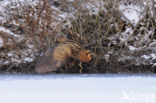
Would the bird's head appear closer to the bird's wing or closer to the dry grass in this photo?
the dry grass

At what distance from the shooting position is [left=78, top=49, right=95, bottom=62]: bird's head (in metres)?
5.00

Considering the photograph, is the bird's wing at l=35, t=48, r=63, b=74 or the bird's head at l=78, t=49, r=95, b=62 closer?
the bird's wing at l=35, t=48, r=63, b=74

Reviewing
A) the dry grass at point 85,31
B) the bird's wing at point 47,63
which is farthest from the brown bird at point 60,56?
the dry grass at point 85,31

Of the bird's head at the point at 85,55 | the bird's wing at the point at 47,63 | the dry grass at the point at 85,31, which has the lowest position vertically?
the bird's wing at the point at 47,63

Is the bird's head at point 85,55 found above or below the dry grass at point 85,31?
below

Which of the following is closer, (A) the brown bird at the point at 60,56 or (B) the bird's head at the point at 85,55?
(A) the brown bird at the point at 60,56

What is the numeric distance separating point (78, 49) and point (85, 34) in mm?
310

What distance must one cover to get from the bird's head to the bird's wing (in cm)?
36

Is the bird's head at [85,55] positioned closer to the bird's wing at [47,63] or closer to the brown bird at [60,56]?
the brown bird at [60,56]

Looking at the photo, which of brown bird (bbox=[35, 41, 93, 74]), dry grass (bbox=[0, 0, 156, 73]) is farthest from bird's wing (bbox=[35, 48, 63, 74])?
dry grass (bbox=[0, 0, 156, 73])

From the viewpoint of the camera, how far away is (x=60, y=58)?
4.96 m

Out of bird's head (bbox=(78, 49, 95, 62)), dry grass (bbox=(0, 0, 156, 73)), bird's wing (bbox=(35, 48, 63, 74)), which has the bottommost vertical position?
bird's wing (bbox=(35, 48, 63, 74))

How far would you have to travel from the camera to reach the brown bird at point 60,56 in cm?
489

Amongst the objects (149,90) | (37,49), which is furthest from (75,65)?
(149,90)
